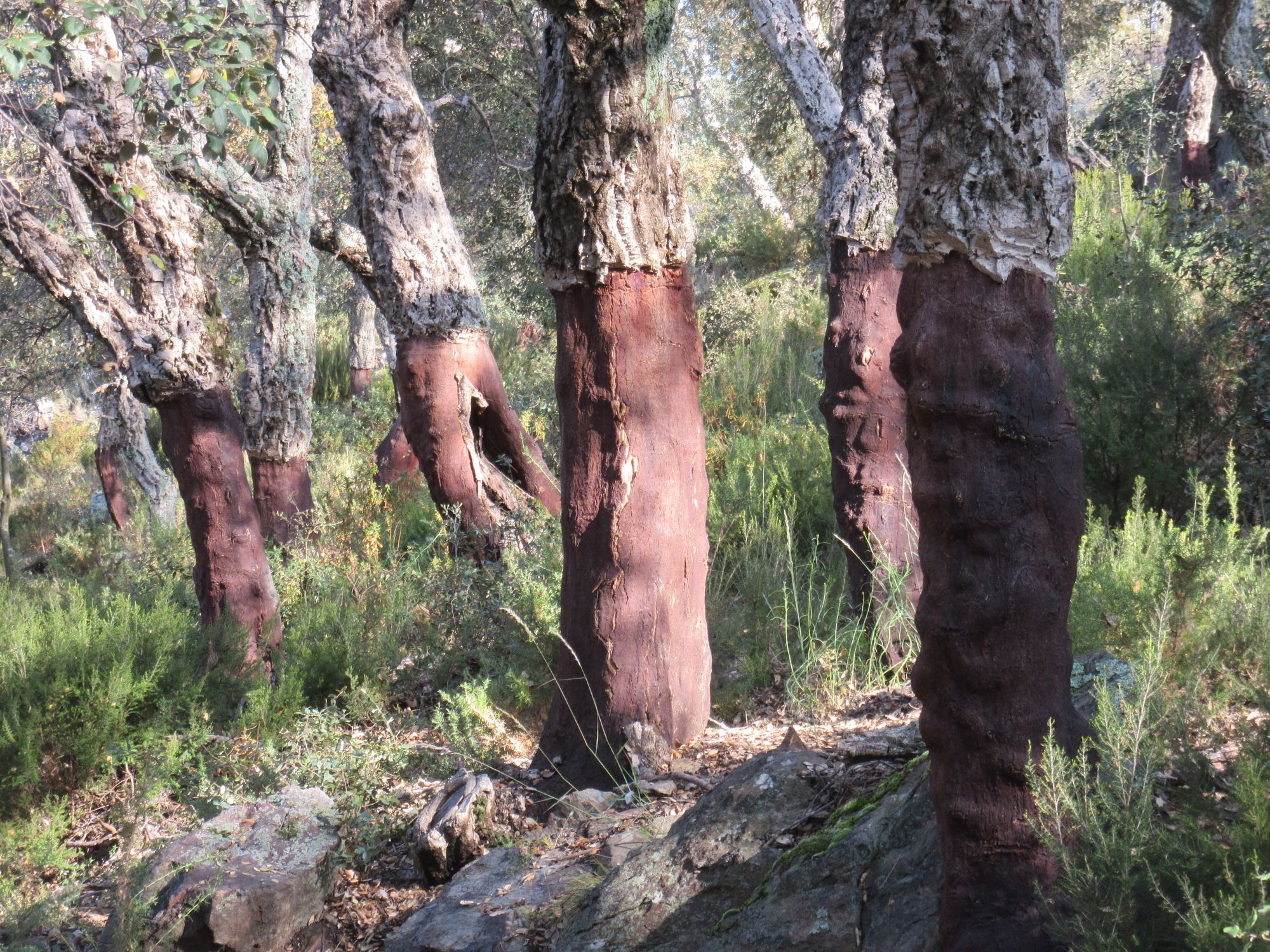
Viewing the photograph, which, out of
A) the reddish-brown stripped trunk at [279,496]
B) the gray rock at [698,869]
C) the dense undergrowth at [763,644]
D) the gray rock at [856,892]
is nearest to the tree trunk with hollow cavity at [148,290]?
the dense undergrowth at [763,644]

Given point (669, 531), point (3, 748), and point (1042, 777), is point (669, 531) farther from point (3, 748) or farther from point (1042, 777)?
point (3, 748)

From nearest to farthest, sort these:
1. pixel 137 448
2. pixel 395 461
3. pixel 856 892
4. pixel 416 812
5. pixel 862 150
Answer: pixel 856 892 < pixel 416 812 < pixel 862 150 < pixel 395 461 < pixel 137 448

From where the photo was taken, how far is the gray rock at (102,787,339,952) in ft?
11.9

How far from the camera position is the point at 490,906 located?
11.4ft

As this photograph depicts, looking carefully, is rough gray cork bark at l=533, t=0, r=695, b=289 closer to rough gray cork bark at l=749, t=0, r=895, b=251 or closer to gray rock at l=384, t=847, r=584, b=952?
rough gray cork bark at l=749, t=0, r=895, b=251

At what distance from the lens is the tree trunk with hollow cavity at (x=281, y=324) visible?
27.0 feet

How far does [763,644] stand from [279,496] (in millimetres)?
4855

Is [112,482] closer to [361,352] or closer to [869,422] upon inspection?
[361,352]

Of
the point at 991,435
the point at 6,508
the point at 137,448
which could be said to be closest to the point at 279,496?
the point at 6,508

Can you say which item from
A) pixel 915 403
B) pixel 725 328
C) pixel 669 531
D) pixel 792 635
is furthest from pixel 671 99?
pixel 725 328

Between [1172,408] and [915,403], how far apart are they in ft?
15.7

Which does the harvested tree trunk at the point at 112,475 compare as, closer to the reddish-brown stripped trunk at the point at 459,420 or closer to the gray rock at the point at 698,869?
the reddish-brown stripped trunk at the point at 459,420

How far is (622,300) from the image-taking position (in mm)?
4137

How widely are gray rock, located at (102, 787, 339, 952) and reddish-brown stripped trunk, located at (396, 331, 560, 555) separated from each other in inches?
133
